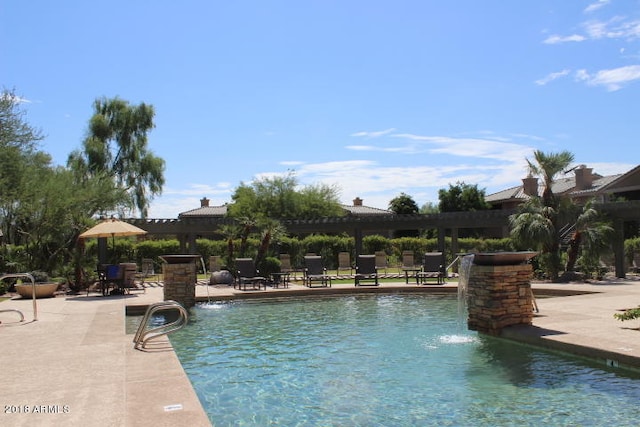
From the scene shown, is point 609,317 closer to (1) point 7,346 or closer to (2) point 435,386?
(2) point 435,386

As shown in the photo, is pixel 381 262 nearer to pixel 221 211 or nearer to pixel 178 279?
pixel 178 279

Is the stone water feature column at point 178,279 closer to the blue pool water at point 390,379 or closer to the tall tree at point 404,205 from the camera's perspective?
the blue pool water at point 390,379

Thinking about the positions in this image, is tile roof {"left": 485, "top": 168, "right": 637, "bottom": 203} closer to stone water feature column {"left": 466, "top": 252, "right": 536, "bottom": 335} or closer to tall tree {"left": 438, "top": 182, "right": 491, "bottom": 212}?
tall tree {"left": 438, "top": 182, "right": 491, "bottom": 212}

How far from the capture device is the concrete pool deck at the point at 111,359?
14.0 feet

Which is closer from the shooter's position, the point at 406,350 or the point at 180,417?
the point at 180,417

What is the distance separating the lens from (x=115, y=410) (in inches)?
169

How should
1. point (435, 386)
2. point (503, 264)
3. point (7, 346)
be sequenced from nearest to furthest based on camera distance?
point (435, 386) < point (7, 346) < point (503, 264)

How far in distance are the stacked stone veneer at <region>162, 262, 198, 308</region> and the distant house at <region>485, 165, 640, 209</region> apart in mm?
21803

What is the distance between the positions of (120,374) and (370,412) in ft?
8.06

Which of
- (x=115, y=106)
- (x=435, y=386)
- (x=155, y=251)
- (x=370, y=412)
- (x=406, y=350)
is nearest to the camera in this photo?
(x=370, y=412)

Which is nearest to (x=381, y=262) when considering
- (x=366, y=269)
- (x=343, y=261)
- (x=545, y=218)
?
(x=343, y=261)

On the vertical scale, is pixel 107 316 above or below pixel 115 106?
below

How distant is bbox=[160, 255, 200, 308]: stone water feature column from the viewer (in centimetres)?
1352

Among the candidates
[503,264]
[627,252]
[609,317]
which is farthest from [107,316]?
[627,252]
